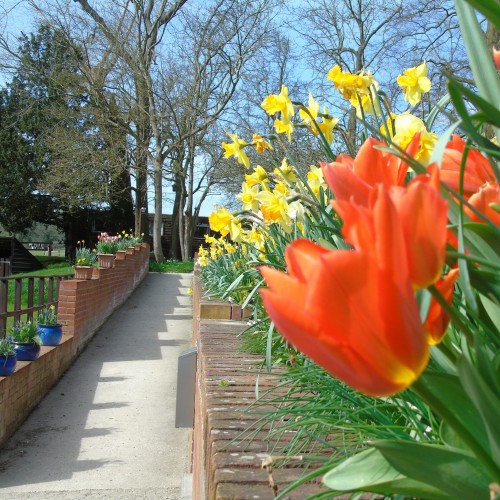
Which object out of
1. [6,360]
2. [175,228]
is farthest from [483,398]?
[175,228]

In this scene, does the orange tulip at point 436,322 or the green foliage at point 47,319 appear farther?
the green foliage at point 47,319

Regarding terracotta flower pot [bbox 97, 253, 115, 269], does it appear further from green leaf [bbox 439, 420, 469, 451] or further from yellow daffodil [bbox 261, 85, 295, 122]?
green leaf [bbox 439, 420, 469, 451]

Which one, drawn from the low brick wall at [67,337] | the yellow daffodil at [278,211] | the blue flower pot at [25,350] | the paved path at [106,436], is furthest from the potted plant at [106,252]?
the yellow daffodil at [278,211]

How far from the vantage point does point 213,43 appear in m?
21.7

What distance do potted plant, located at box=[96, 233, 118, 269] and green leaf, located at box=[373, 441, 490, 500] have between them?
11.3m

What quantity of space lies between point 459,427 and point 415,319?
15cm

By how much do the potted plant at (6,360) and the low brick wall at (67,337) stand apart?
0.20ft

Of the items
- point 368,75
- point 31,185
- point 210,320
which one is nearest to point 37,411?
point 210,320

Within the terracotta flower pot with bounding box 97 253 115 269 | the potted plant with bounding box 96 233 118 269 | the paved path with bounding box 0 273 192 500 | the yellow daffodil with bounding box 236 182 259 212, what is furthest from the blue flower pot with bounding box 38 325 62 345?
the yellow daffodil with bounding box 236 182 259 212

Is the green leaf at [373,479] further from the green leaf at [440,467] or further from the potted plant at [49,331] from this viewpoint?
the potted plant at [49,331]

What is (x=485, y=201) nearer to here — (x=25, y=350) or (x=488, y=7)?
(x=488, y=7)

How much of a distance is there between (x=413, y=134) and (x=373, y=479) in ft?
2.78

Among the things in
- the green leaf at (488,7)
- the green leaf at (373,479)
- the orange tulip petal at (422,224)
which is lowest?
the green leaf at (373,479)

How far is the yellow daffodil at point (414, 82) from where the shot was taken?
5.67 feet
